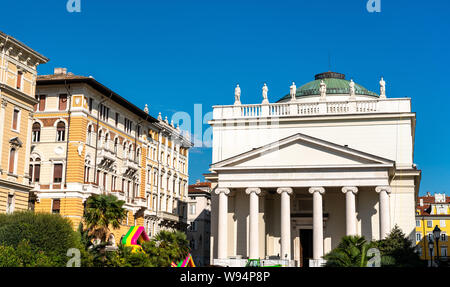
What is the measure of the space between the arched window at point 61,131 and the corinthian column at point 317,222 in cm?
2342

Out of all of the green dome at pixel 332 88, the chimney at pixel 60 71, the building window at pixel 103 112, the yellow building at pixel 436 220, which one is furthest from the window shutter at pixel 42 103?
the yellow building at pixel 436 220

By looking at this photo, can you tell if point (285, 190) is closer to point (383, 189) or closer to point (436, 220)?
point (383, 189)

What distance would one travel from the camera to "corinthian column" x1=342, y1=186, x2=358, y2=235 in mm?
44688

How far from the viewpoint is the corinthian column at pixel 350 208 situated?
4469 centimetres

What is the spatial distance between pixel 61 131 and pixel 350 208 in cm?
2698

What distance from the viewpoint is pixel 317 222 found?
45.2m

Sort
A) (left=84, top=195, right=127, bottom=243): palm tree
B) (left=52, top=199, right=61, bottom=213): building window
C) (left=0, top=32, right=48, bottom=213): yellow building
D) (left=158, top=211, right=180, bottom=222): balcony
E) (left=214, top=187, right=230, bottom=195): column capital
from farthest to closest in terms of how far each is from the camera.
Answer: (left=158, top=211, right=180, bottom=222): balcony
(left=52, top=199, right=61, bottom=213): building window
(left=84, top=195, right=127, bottom=243): palm tree
(left=214, top=187, right=230, bottom=195): column capital
(left=0, top=32, right=48, bottom=213): yellow building

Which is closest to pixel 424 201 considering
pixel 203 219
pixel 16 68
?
pixel 203 219

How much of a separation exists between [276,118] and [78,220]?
63.6ft

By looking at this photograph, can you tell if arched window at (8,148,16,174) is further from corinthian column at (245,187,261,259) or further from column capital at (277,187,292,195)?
column capital at (277,187,292,195)

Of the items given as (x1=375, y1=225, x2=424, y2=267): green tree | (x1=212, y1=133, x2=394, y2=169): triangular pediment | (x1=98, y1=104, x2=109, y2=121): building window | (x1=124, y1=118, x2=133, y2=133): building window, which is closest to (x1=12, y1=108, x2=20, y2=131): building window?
(x1=98, y1=104, x2=109, y2=121): building window

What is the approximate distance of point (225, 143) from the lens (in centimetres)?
5391

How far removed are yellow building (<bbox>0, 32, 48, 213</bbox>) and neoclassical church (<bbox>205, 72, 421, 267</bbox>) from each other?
49.1 feet

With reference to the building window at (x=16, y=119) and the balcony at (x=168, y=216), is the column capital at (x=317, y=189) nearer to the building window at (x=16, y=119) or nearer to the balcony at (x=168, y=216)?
the building window at (x=16, y=119)
